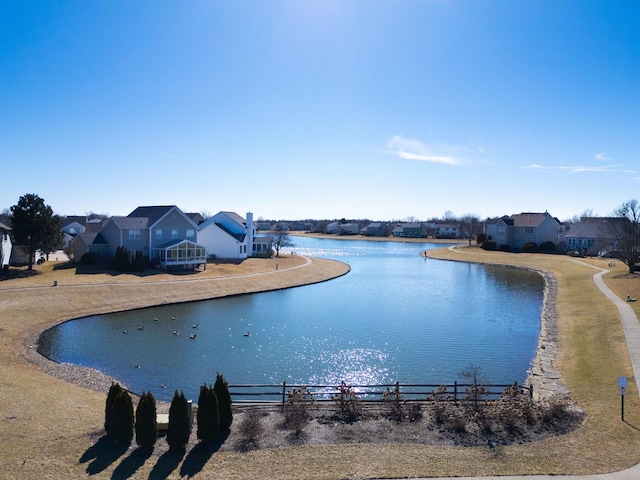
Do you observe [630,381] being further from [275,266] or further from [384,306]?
[275,266]

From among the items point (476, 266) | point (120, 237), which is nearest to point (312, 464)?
point (120, 237)

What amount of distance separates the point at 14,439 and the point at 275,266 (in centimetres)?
4895

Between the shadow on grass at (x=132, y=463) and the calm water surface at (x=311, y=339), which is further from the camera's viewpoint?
the calm water surface at (x=311, y=339)

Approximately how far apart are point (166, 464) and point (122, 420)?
2.05 m

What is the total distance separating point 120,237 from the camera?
5150 centimetres

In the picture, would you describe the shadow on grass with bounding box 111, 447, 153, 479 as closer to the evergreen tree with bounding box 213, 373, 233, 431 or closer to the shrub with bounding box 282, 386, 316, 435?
the evergreen tree with bounding box 213, 373, 233, 431

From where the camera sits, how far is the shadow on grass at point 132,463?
1212cm

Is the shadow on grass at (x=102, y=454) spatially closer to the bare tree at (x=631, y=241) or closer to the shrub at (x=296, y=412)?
the shrub at (x=296, y=412)

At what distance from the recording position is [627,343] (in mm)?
24422

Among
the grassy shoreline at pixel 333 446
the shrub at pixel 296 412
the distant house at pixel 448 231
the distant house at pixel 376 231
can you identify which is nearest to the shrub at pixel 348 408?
the shrub at pixel 296 412

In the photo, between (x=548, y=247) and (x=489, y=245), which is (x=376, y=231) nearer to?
(x=489, y=245)

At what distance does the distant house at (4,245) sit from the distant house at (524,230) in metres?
81.9

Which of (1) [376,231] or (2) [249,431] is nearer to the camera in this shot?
(2) [249,431]

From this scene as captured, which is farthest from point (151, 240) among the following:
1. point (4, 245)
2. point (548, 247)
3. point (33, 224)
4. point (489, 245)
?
point (548, 247)
